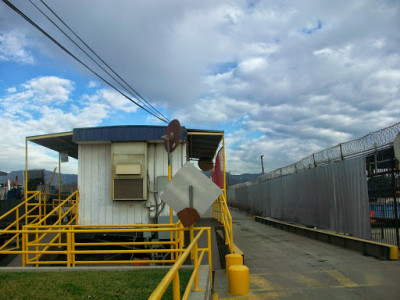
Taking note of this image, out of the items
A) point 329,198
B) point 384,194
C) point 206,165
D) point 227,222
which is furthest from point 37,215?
point 384,194

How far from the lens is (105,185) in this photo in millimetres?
11719

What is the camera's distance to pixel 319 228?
13.6 metres

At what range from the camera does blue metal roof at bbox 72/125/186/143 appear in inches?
450

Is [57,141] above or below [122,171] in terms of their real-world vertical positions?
above

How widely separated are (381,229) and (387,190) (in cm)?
107

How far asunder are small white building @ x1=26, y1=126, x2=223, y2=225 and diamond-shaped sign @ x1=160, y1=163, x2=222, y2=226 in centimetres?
587

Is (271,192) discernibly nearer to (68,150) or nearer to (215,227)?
(215,227)

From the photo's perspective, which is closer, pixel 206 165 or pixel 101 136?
pixel 101 136

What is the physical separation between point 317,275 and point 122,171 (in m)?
6.65

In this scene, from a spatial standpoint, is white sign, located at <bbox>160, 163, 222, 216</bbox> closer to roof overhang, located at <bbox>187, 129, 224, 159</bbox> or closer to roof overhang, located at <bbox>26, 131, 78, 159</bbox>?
roof overhang, located at <bbox>187, 129, 224, 159</bbox>

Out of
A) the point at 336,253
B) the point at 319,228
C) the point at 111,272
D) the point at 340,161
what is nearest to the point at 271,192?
the point at 319,228

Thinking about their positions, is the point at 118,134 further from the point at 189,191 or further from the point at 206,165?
the point at 189,191

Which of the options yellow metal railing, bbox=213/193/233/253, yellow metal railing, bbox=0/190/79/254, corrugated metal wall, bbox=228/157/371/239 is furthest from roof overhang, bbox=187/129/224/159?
yellow metal railing, bbox=0/190/79/254

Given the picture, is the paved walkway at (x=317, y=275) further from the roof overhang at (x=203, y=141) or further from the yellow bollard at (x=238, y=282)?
the roof overhang at (x=203, y=141)
